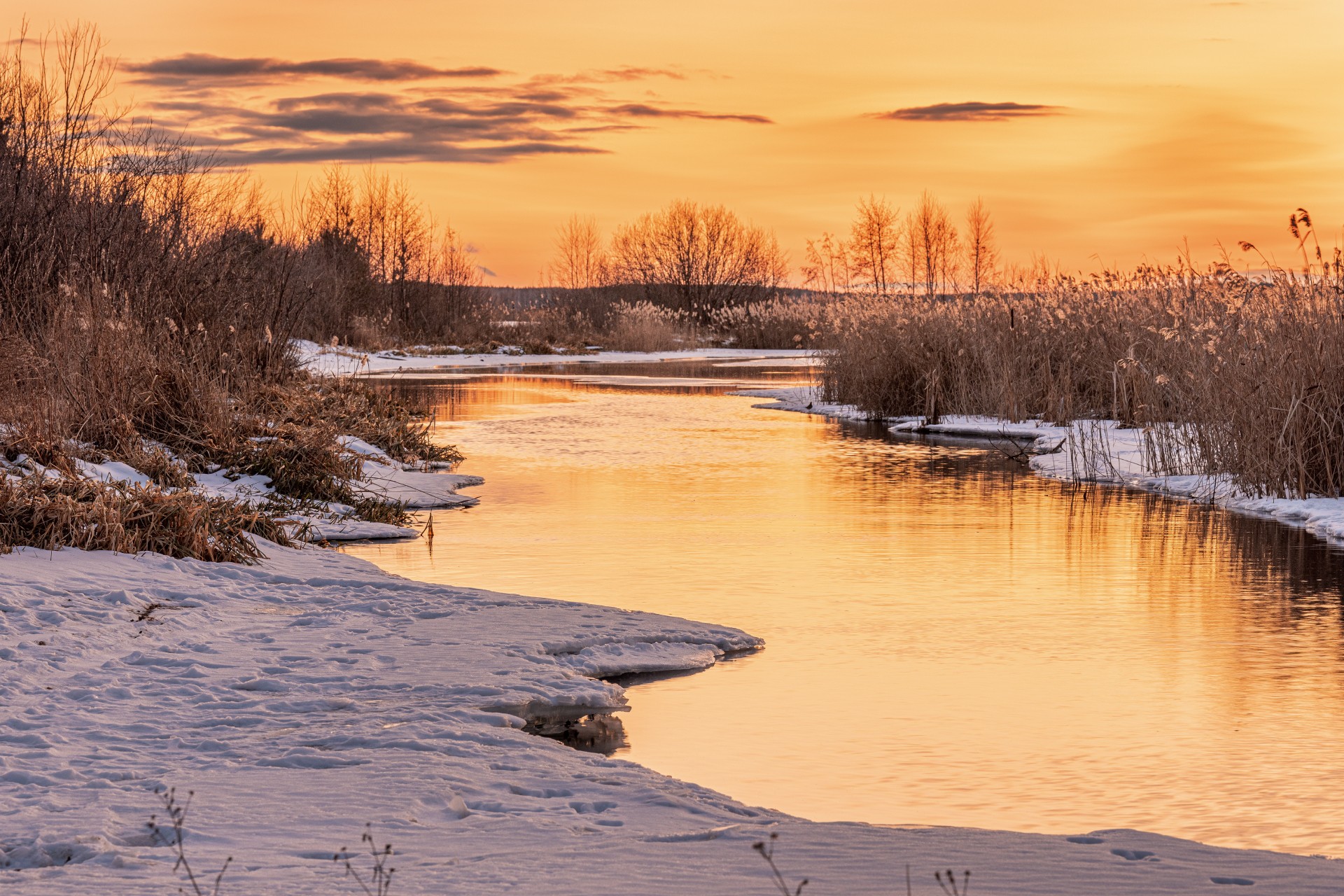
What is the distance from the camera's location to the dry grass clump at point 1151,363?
39.6 ft

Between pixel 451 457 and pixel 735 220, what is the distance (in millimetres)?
50711

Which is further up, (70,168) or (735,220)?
(735,220)

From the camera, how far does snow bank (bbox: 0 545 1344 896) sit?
13.0 ft

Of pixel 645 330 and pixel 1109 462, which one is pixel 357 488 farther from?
pixel 645 330

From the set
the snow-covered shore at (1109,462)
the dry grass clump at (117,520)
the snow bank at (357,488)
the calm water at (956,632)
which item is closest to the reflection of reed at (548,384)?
the snow bank at (357,488)

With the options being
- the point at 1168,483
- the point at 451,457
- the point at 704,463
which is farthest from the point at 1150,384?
the point at 451,457

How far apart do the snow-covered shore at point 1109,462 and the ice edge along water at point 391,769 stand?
649 cm

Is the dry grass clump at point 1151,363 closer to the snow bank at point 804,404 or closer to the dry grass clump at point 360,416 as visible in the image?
the snow bank at point 804,404

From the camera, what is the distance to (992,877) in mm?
3924

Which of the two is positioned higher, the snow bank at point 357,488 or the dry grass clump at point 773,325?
the dry grass clump at point 773,325

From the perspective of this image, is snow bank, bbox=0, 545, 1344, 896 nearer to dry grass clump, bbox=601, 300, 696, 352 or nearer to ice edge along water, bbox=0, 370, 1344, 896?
ice edge along water, bbox=0, 370, 1344, 896

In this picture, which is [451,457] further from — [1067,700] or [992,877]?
[992,877]

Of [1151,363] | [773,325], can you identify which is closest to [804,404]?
[1151,363]

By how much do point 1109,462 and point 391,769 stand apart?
11.4m
